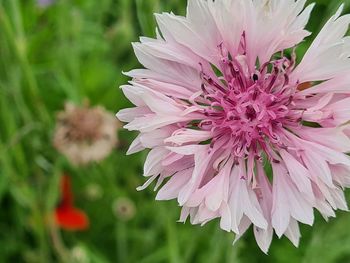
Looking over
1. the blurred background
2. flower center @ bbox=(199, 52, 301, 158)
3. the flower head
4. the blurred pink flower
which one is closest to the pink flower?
flower center @ bbox=(199, 52, 301, 158)

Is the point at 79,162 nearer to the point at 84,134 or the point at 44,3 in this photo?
the point at 84,134

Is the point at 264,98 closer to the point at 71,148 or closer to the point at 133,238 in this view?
the point at 71,148

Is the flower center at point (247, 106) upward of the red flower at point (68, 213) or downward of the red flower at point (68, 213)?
upward

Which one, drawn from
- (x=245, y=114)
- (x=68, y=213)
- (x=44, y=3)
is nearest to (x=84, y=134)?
(x=68, y=213)

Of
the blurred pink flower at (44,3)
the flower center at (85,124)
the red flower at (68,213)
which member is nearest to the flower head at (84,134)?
the flower center at (85,124)

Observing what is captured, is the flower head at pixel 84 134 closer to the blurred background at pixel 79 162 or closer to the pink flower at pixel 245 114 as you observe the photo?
the blurred background at pixel 79 162

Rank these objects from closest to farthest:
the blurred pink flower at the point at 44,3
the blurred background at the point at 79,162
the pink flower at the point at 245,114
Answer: the pink flower at the point at 245,114 < the blurred background at the point at 79,162 < the blurred pink flower at the point at 44,3

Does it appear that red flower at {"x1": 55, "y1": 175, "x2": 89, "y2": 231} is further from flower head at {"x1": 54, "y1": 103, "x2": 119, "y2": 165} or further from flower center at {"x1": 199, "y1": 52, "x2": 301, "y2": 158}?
flower center at {"x1": 199, "y1": 52, "x2": 301, "y2": 158}
